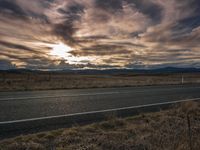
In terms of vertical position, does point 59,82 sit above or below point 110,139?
above

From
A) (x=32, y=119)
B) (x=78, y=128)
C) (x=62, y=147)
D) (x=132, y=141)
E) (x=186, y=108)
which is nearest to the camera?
(x=62, y=147)

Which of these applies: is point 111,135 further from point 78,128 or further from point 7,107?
point 7,107

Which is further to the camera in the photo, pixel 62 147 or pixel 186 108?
pixel 186 108

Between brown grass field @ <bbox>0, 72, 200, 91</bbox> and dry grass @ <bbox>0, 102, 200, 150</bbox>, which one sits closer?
dry grass @ <bbox>0, 102, 200, 150</bbox>

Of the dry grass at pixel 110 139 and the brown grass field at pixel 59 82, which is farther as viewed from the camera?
the brown grass field at pixel 59 82

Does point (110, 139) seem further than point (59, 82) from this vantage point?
No

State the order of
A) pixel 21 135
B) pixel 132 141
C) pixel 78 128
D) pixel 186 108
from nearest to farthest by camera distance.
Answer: pixel 132 141 → pixel 21 135 → pixel 78 128 → pixel 186 108

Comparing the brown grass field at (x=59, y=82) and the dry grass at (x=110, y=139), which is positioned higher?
the brown grass field at (x=59, y=82)

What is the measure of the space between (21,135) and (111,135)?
A: 2217 millimetres

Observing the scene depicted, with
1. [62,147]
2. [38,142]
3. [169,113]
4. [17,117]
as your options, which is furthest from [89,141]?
[169,113]

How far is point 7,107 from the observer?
10.1 m

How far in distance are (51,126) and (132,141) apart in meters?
2.73

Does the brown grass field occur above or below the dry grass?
above

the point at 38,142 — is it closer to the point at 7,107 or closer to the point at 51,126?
the point at 51,126
